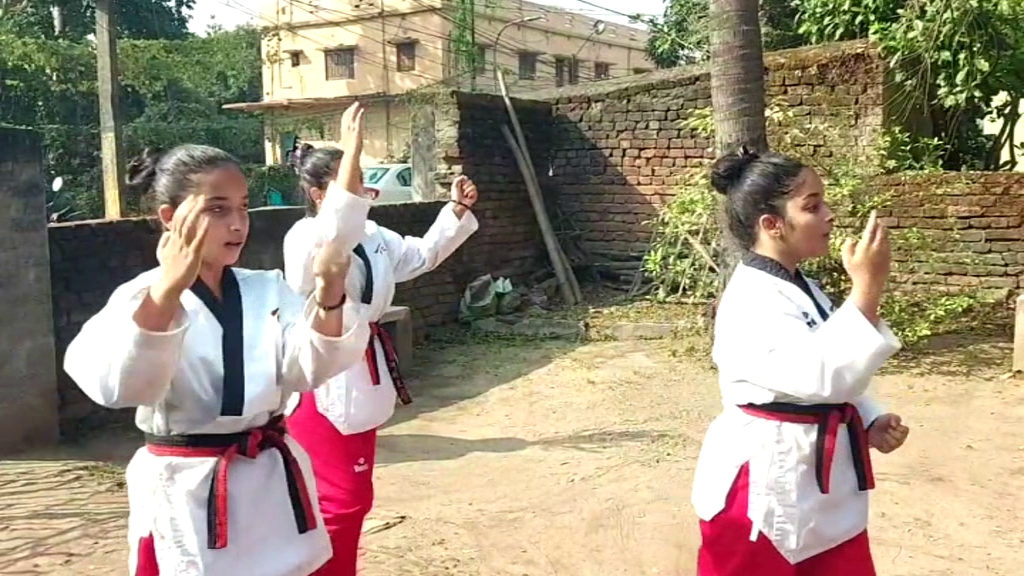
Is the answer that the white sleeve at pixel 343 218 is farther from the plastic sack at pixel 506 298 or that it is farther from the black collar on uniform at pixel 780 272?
the plastic sack at pixel 506 298

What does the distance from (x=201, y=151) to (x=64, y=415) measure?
4123 mm

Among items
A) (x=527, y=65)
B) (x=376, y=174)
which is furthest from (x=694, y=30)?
(x=527, y=65)

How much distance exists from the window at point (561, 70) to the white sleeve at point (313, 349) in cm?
3166

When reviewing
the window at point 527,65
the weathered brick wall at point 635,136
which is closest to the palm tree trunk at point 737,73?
the weathered brick wall at point 635,136

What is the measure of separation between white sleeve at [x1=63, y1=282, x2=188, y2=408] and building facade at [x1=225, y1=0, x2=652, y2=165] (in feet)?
85.5

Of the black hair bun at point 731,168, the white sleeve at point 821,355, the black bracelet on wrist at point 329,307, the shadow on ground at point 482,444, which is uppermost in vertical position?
the black hair bun at point 731,168

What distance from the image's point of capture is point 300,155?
3.84 meters

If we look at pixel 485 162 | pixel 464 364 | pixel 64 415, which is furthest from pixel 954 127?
pixel 64 415

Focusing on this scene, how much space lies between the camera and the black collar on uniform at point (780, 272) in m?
2.54

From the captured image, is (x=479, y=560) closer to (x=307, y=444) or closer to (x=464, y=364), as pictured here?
(x=307, y=444)

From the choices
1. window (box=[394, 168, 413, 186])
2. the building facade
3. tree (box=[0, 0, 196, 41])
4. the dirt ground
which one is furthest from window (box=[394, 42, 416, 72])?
the dirt ground

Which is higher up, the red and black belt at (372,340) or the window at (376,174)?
the window at (376,174)

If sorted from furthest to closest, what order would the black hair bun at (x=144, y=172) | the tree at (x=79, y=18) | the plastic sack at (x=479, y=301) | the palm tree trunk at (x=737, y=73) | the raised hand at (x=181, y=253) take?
the tree at (x=79, y=18), the plastic sack at (x=479, y=301), the palm tree trunk at (x=737, y=73), the black hair bun at (x=144, y=172), the raised hand at (x=181, y=253)

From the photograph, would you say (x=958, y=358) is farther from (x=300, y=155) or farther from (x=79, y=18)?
(x=79, y=18)
